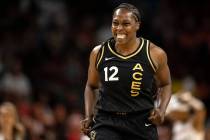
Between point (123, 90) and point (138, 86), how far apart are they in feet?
0.40

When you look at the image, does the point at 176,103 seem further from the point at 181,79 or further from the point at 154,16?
the point at 154,16

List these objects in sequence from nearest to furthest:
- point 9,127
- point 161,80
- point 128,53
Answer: point 128,53 < point 161,80 < point 9,127

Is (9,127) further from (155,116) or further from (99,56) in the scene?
(155,116)

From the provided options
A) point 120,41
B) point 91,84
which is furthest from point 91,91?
point 120,41

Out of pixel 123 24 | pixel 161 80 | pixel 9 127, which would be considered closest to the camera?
pixel 123 24

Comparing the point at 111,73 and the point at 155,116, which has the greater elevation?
the point at 111,73

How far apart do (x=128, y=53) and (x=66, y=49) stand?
26.2 ft

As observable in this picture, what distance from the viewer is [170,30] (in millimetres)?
15156

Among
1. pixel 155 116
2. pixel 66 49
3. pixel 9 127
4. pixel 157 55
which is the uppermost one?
pixel 157 55

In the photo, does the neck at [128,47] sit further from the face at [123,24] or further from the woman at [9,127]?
the woman at [9,127]

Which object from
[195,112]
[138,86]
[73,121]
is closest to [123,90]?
[138,86]

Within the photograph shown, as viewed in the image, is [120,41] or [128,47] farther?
[128,47]

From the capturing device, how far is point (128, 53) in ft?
21.1

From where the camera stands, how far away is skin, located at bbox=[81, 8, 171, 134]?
20.7 feet
